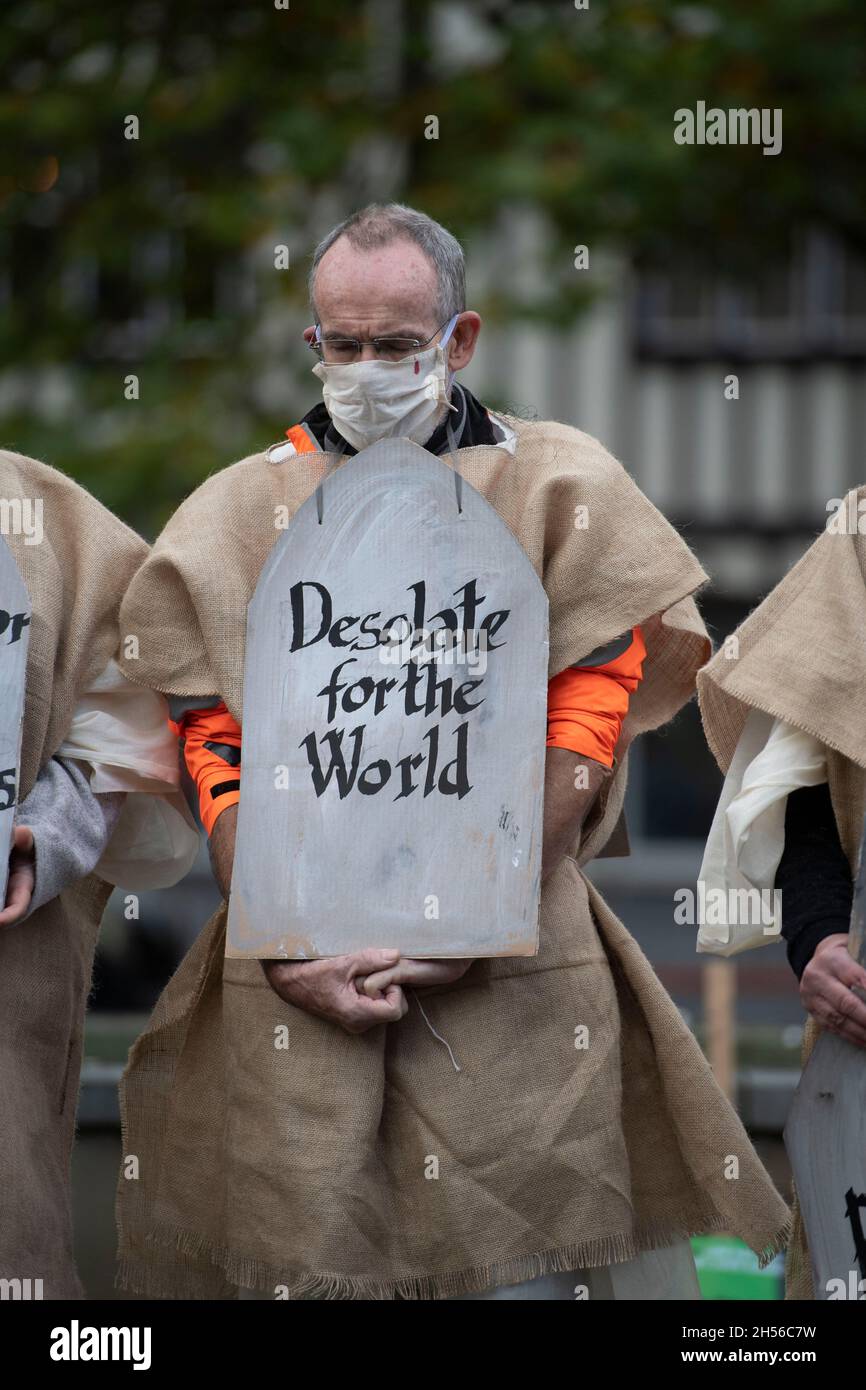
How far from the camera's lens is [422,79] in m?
9.24

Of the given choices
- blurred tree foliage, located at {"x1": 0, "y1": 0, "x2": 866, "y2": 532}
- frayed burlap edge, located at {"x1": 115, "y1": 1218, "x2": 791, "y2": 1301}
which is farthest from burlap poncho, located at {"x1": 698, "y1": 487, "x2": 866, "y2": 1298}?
blurred tree foliage, located at {"x1": 0, "y1": 0, "x2": 866, "y2": 532}

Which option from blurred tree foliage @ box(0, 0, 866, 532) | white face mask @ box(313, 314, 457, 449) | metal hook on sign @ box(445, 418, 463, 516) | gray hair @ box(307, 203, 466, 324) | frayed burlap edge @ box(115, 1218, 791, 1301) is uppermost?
blurred tree foliage @ box(0, 0, 866, 532)

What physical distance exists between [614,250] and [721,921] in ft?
21.1

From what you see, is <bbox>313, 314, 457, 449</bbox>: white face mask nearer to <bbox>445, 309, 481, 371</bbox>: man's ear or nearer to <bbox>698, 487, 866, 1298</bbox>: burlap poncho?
<bbox>445, 309, 481, 371</bbox>: man's ear

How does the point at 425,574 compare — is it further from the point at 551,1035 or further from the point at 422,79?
the point at 422,79

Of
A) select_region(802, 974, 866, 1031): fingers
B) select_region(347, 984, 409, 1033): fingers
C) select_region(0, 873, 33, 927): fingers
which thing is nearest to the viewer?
select_region(802, 974, 866, 1031): fingers

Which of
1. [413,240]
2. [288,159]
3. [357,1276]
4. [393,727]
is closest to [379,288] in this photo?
[413,240]

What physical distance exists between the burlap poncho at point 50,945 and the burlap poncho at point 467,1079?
124 mm

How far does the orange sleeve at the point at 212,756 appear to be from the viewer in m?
3.18

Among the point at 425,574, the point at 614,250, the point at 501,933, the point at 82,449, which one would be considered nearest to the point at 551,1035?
the point at 501,933

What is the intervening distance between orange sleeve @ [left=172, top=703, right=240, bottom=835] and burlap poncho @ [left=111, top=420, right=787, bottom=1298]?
7 centimetres

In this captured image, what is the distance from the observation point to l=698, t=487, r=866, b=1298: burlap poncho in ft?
9.98

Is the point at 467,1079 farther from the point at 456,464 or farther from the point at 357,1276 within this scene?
the point at 456,464
